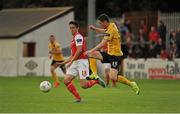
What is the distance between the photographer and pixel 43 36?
47.0 metres

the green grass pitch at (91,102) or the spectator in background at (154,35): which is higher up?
the spectator in background at (154,35)

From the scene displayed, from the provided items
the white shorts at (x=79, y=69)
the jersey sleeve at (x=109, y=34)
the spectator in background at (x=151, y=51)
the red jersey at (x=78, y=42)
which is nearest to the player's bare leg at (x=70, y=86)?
the white shorts at (x=79, y=69)

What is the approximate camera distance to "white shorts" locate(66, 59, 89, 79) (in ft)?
67.5

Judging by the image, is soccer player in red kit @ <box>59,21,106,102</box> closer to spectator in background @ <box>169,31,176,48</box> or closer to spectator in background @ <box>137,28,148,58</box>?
spectator in background @ <box>169,31,176,48</box>

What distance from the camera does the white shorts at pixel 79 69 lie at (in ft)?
67.5

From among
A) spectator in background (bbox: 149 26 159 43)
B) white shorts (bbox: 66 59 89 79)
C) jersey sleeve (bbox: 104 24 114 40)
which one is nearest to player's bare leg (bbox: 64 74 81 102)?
white shorts (bbox: 66 59 89 79)

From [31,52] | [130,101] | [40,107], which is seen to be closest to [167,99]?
[130,101]

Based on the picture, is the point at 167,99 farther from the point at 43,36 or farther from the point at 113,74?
the point at 43,36

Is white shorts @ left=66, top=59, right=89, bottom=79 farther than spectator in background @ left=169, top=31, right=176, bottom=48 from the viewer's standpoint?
No

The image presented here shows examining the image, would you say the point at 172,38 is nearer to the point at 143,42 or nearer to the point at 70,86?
the point at 143,42

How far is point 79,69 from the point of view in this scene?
20.7 metres

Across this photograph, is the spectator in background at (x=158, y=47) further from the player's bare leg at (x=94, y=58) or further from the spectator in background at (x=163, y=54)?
the player's bare leg at (x=94, y=58)

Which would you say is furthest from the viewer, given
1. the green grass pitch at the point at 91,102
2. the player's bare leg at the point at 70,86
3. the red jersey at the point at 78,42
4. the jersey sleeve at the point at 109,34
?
the jersey sleeve at the point at 109,34

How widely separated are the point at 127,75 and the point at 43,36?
368 inches
